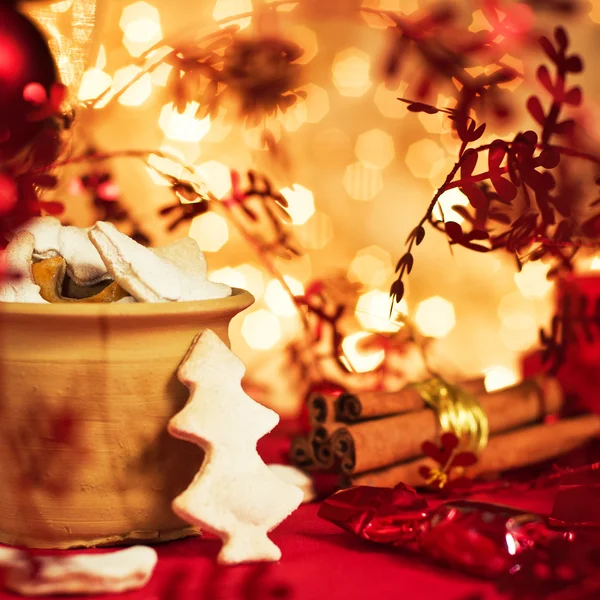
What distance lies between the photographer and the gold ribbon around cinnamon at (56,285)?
870 millimetres

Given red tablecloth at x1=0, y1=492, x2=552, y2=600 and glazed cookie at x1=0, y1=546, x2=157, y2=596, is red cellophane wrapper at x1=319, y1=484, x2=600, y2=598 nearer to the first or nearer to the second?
red tablecloth at x1=0, y1=492, x2=552, y2=600

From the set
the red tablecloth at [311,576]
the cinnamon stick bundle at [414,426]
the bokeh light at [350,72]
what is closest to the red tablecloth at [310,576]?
the red tablecloth at [311,576]

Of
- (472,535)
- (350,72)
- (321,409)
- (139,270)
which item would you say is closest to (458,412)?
(321,409)

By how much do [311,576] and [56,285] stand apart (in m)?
0.37

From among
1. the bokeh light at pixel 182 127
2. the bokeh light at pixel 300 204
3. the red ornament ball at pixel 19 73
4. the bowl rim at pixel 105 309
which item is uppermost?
the red ornament ball at pixel 19 73

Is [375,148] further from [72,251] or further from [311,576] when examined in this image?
[311,576]

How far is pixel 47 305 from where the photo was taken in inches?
31.8

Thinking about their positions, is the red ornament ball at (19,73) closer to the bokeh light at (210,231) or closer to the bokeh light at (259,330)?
the bokeh light at (210,231)

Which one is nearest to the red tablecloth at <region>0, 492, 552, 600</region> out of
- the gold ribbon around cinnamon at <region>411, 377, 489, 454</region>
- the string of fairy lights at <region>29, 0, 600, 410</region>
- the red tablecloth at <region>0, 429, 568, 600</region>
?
the red tablecloth at <region>0, 429, 568, 600</region>

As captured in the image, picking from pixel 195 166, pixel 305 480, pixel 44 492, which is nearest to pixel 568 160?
pixel 305 480

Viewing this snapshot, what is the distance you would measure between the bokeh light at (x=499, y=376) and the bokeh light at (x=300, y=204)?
0.51m

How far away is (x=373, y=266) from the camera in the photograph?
74.2 inches

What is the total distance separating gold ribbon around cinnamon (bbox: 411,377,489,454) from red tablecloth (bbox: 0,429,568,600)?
11.4 inches

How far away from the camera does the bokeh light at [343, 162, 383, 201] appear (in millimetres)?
1874
